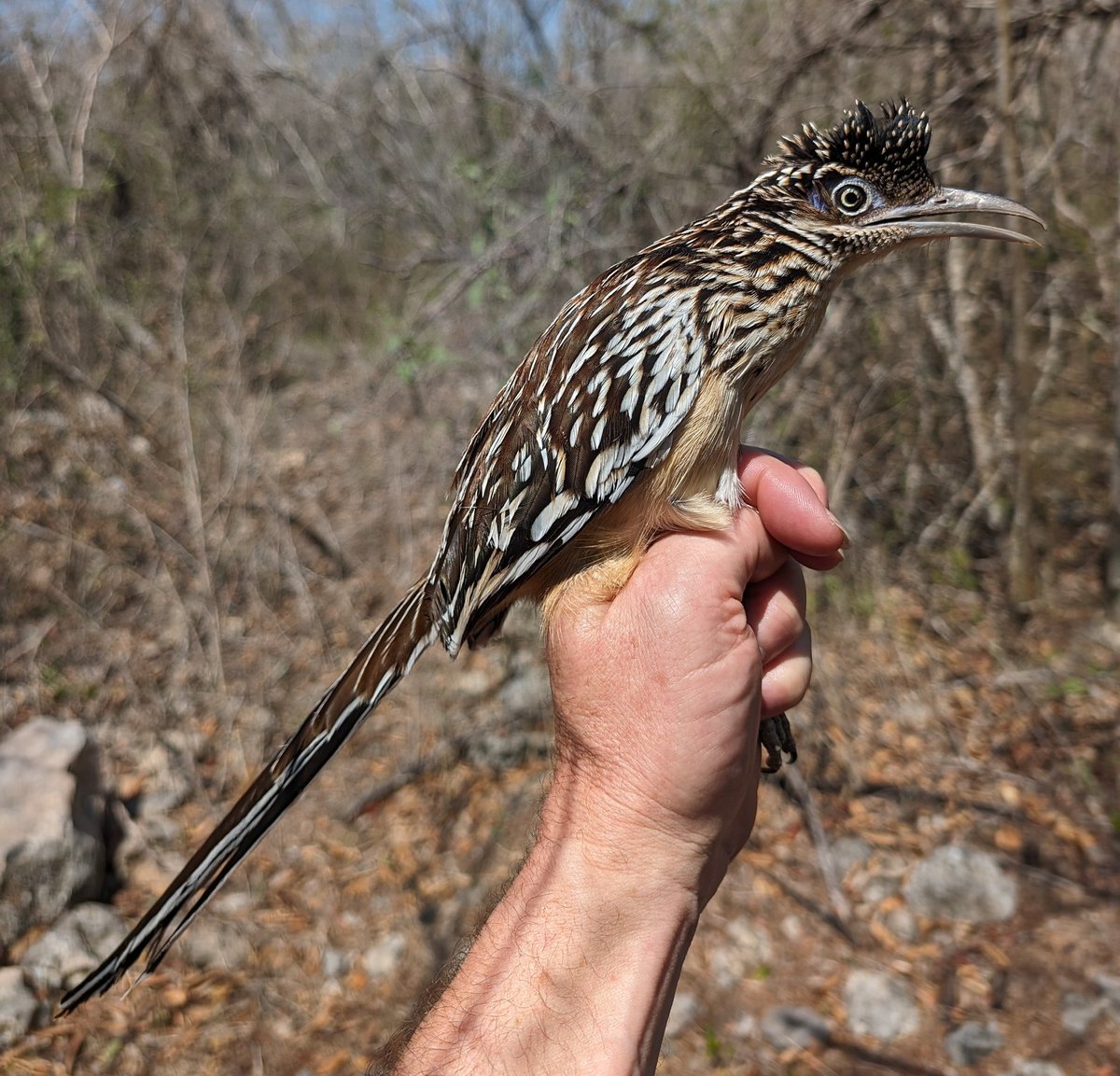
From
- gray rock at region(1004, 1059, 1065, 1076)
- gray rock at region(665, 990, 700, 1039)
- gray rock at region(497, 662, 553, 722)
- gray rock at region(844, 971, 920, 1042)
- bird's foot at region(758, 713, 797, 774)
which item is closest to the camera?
bird's foot at region(758, 713, 797, 774)

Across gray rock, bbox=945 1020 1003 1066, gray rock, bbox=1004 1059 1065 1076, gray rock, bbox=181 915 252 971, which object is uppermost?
gray rock, bbox=181 915 252 971

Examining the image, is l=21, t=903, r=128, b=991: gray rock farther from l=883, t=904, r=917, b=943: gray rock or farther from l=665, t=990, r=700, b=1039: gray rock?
l=883, t=904, r=917, b=943: gray rock

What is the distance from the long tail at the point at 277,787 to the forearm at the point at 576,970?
68 centimetres

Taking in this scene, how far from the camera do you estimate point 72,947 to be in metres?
4.00

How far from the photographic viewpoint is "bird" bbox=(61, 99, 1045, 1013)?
222 centimetres

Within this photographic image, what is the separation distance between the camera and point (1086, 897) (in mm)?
3949

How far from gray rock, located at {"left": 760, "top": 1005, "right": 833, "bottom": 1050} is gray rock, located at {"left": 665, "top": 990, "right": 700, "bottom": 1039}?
31cm

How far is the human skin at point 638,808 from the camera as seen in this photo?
Result: 194 centimetres

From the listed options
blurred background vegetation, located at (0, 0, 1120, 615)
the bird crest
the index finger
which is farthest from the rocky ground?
the bird crest

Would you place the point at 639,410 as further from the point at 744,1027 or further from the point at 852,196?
the point at 744,1027

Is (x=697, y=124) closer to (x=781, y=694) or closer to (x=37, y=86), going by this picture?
(x=781, y=694)

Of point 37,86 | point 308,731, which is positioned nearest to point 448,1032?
point 308,731

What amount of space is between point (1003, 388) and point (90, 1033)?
6385mm

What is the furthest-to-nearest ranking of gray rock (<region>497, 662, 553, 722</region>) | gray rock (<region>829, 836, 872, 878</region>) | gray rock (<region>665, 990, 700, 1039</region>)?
gray rock (<region>497, 662, 553, 722</region>) < gray rock (<region>829, 836, 872, 878</region>) < gray rock (<region>665, 990, 700, 1039</region>)
